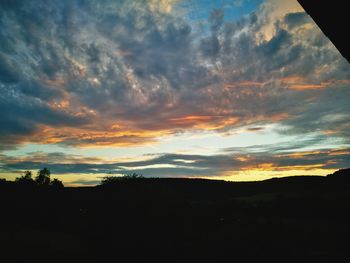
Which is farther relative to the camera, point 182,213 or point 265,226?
point 265,226

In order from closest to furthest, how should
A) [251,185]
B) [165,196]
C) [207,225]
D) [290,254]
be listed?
[290,254] → [165,196] → [207,225] → [251,185]

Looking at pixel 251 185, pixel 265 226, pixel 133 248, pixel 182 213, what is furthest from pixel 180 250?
pixel 251 185

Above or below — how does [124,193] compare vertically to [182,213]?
above

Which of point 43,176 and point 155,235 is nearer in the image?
point 155,235

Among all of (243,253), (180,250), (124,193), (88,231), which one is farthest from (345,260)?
(88,231)

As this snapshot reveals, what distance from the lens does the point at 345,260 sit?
17.3 meters

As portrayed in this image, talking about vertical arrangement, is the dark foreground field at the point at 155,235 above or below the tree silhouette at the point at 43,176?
below

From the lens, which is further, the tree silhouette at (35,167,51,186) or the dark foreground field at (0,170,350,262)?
the tree silhouette at (35,167,51,186)

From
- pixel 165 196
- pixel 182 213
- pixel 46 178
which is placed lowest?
pixel 182 213

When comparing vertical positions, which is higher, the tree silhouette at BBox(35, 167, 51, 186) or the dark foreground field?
the tree silhouette at BBox(35, 167, 51, 186)

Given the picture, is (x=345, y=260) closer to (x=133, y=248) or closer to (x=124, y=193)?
(x=133, y=248)

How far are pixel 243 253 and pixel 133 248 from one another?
26.1 feet

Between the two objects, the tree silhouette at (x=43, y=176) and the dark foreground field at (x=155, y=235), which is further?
the tree silhouette at (x=43, y=176)

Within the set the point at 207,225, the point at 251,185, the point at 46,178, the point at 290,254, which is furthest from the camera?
the point at 251,185
